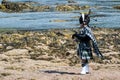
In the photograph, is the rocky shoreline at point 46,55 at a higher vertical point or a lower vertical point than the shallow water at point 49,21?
higher

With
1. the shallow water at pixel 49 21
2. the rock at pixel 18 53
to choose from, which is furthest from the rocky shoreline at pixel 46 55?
the shallow water at pixel 49 21

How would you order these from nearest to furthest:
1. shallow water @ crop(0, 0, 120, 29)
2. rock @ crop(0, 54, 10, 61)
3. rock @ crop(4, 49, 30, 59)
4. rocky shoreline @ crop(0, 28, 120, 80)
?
rocky shoreline @ crop(0, 28, 120, 80), rock @ crop(0, 54, 10, 61), rock @ crop(4, 49, 30, 59), shallow water @ crop(0, 0, 120, 29)

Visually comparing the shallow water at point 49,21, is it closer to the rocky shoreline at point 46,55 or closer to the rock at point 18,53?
the rocky shoreline at point 46,55

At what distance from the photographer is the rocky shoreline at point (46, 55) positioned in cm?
1403

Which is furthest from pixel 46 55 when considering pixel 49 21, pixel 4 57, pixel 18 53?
pixel 49 21

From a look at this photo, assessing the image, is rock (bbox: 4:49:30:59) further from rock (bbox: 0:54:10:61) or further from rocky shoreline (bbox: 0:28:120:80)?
rock (bbox: 0:54:10:61)

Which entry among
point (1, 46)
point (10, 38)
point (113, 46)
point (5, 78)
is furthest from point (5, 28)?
point (5, 78)

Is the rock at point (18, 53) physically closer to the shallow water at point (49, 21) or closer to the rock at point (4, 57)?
the rock at point (4, 57)

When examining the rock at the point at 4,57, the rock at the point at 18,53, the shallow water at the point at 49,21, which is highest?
the rock at the point at 4,57

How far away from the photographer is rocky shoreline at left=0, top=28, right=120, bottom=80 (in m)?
14.0

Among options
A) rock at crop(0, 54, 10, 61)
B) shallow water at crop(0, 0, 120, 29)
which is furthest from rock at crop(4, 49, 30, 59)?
shallow water at crop(0, 0, 120, 29)

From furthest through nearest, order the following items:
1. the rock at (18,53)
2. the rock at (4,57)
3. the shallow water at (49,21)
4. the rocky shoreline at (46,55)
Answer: the shallow water at (49,21)
the rock at (18,53)
the rock at (4,57)
the rocky shoreline at (46,55)

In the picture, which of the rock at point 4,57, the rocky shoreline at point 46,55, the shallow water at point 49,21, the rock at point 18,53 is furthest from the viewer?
the shallow water at point 49,21

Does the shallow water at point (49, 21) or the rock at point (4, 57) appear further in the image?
the shallow water at point (49, 21)
